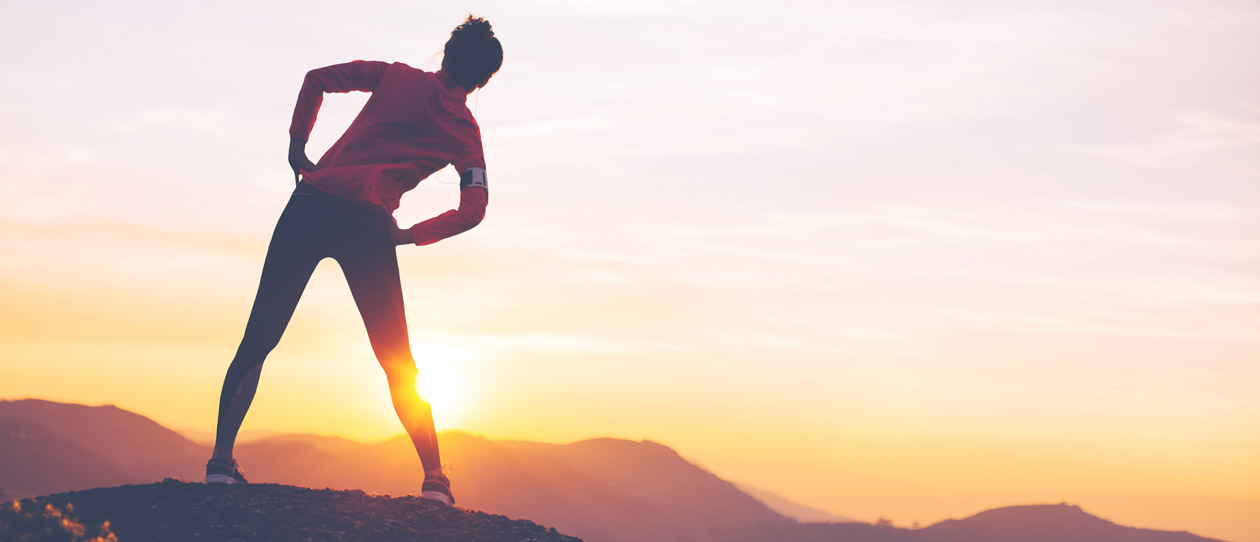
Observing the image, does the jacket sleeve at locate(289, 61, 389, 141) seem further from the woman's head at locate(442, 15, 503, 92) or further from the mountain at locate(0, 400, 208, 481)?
the mountain at locate(0, 400, 208, 481)

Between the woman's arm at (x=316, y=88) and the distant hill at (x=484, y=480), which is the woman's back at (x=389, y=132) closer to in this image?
the woman's arm at (x=316, y=88)

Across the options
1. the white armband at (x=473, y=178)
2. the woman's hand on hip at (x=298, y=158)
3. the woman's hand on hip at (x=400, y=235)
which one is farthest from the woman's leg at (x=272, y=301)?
the white armband at (x=473, y=178)

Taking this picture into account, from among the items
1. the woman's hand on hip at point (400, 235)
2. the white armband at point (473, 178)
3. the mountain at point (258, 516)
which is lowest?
the mountain at point (258, 516)

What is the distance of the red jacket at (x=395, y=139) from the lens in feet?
23.7

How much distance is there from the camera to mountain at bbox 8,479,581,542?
6965 mm

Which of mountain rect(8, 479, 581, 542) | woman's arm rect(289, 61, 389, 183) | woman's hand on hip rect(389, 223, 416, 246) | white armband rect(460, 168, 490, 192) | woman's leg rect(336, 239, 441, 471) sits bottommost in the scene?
mountain rect(8, 479, 581, 542)

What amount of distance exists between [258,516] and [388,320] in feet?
5.68

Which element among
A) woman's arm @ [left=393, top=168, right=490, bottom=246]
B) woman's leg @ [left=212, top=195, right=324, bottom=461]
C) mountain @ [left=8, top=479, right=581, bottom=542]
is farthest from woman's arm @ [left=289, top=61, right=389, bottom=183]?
mountain @ [left=8, top=479, right=581, bottom=542]

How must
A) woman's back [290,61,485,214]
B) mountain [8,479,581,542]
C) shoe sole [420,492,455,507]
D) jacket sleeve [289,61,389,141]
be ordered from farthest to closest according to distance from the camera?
shoe sole [420,492,455,507]
jacket sleeve [289,61,389,141]
woman's back [290,61,485,214]
mountain [8,479,581,542]

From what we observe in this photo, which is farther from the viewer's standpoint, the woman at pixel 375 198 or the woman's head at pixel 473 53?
the woman's head at pixel 473 53

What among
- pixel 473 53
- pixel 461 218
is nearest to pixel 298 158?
pixel 461 218

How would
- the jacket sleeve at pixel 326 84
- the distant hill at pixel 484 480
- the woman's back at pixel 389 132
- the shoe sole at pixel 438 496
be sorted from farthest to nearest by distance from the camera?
the distant hill at pixel 484 480 < the shoe sole at pixel 438 496 < the jacket sleeve at pixel 326 84 < the woman's back at pixel 389 132

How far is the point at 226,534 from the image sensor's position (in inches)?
273

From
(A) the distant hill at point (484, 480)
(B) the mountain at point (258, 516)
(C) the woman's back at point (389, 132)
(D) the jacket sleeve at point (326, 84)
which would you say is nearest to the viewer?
(B) the mountain at point (258, 516)
